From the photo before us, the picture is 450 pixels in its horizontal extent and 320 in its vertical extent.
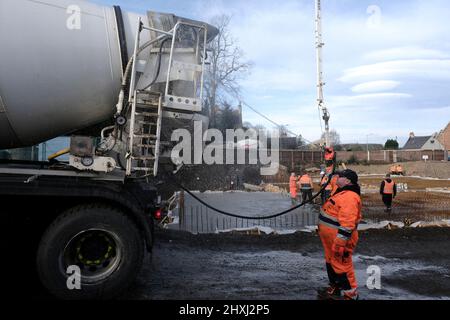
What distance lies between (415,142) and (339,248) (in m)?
77.0

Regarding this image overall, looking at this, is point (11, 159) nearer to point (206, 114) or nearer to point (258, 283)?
point (206, 114)

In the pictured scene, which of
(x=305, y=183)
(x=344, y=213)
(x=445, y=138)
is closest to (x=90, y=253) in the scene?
(x=344, y=213)

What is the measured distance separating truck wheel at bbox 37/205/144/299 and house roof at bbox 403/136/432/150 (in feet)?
249

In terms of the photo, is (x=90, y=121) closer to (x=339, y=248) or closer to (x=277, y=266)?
(x=339, y=248)

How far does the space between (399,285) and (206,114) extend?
3.50 m

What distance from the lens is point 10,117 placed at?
448cm

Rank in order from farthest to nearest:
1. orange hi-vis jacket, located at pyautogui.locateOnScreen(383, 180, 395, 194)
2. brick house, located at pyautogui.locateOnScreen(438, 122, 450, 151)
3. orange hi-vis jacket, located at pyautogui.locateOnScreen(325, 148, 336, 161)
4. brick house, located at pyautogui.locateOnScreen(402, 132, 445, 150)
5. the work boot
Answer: brick house, located at pyautogui.locateOnScreen(402, 132, 445, 150) → brick house, located at pyautogui.locateOnScreen(438, 122, 450, 151) → orange hi-vis jacket, located at pyautogui.locateOnScreen(383, 180, 395, 194) → orange hi-vis jacket, located at pyautogui.locateOnScreen(325, 148, 336, 161) → the work boot

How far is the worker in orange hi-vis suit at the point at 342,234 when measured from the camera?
4676mm

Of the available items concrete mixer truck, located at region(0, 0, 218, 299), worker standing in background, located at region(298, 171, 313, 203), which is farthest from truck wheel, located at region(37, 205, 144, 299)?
worker standing in background, located at region(298, 171, 313, 203)

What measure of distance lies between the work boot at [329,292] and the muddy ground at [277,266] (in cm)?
13

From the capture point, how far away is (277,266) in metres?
6.40

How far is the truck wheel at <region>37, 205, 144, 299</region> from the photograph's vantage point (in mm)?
4223

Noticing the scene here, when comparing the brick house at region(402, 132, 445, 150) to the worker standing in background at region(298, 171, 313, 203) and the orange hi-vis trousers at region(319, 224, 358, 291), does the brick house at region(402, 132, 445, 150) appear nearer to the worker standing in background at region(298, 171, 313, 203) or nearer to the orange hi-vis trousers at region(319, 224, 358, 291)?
the worker standing in background at region(298, 171, 313, 203)
